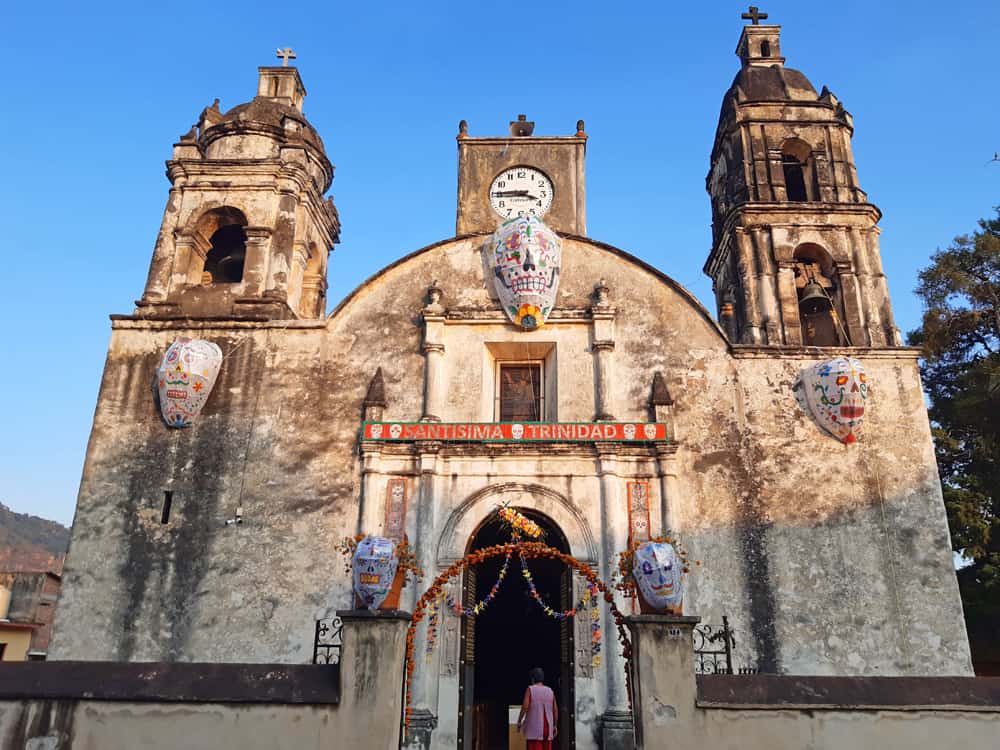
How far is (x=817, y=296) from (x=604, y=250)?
11.8 feet

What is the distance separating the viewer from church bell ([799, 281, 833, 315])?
1371 centimetres

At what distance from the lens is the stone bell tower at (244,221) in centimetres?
1383

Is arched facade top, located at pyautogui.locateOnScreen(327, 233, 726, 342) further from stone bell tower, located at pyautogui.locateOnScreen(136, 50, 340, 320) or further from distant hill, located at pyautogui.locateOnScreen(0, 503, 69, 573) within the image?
distant hill, located at pyautogui.locateOnScreen(0, 503, 69, 573)

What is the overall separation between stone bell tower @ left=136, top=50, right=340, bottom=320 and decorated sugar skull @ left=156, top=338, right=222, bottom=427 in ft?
2.97

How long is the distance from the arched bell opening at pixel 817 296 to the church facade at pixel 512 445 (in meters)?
0.05

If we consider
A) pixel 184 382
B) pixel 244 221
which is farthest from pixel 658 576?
pixel 244 221

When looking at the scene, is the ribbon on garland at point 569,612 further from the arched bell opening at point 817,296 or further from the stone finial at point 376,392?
the arched bell opening at point 817,296

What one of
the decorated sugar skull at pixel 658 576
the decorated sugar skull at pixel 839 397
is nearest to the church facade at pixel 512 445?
the decorated sugar skull at pixel 839 397

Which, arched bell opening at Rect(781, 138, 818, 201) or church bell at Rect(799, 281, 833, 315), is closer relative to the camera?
church bell at Rect(799, 281, 833, 315)

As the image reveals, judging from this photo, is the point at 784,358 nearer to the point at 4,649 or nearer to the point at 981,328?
the point at 981,328

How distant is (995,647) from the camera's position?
57.2 ft

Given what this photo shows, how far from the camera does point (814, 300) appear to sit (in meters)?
13.9

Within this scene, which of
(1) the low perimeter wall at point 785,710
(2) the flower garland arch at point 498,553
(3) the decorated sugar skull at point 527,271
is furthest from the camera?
(3) the decorated sugar skull at point 527,271

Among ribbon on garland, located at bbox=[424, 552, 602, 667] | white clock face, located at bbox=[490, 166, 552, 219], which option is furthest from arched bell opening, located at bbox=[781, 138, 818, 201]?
ribbon on garland, located at bbox=[424, 552, 602, 667]
